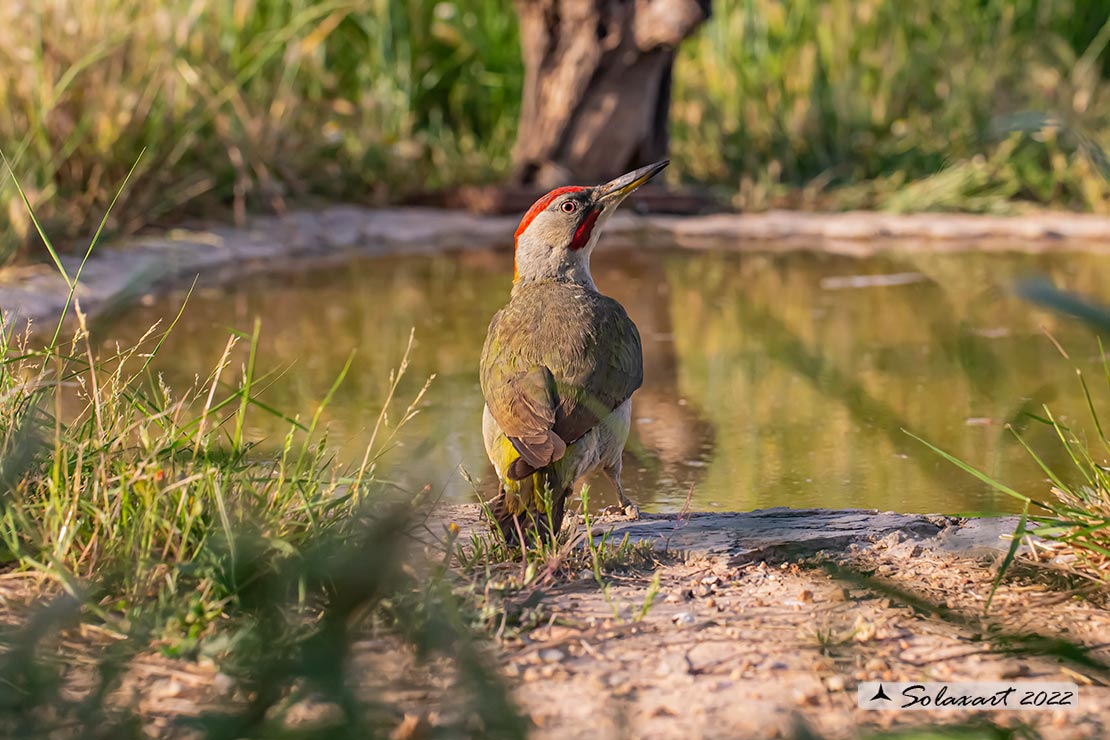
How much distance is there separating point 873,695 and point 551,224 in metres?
2.27

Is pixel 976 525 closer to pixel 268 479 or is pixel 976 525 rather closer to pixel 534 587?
pixel 534 587

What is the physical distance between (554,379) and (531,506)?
0.46 m

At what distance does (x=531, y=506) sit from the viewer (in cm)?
330

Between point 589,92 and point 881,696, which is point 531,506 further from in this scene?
point 589,92

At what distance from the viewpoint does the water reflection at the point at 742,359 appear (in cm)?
453

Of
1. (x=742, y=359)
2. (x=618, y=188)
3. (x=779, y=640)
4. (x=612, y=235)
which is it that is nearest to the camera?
(x=779, y=640)

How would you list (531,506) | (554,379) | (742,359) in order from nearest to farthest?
(531,506) < (554,379) < (742,359)

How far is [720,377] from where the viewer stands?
231 inches

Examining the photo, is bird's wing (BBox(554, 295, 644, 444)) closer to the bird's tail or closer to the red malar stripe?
the bird's tail

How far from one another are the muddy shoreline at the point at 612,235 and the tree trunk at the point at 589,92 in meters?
0.50

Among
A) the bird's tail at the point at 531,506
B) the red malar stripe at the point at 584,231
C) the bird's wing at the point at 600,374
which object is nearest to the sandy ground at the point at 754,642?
the bird's tail at the point at 531,506

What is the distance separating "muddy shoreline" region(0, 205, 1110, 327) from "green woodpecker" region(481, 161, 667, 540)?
3.67 meters

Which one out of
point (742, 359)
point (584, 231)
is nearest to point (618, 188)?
point (584, 231)

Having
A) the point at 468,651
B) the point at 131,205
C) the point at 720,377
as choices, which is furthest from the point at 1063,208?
the point at 468,651
